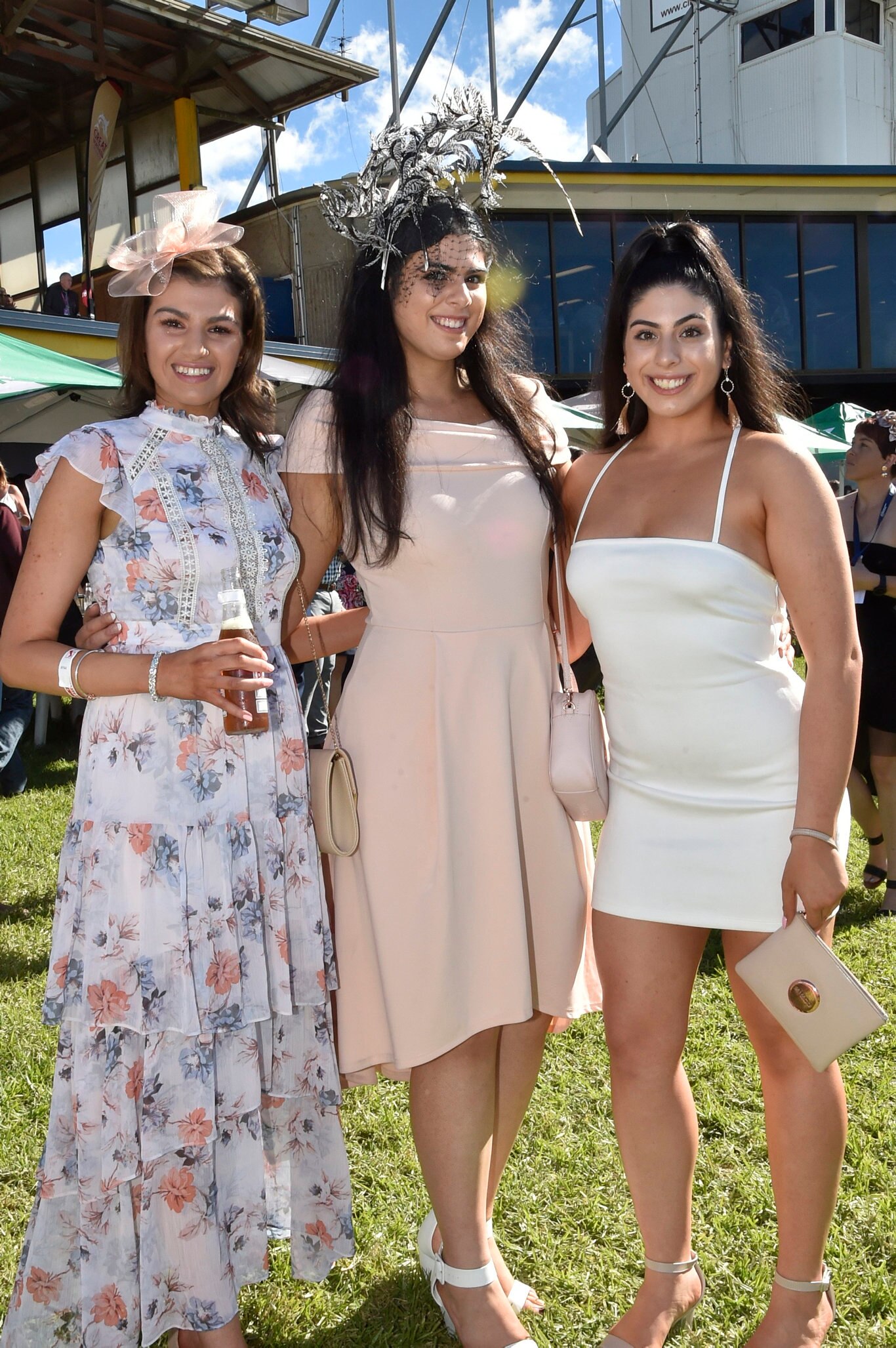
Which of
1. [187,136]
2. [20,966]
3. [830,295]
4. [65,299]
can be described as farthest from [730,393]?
[830,295]

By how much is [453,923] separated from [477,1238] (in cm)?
67

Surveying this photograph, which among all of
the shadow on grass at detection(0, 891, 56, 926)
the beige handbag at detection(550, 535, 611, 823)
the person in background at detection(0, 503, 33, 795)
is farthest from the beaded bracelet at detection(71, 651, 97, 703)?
the person in background at detection(0, 503, 33, 795)

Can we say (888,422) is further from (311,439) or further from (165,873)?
(165,873)

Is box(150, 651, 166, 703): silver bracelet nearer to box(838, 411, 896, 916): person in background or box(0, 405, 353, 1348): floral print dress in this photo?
box(0, 405, 353, 1348): floral print dress

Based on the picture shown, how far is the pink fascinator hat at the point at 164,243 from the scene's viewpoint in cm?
216

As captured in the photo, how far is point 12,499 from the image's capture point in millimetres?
7016

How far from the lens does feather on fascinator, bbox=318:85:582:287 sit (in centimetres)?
238

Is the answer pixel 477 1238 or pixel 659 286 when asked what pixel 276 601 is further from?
pixel 477 1238

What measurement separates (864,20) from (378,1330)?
1218 inches

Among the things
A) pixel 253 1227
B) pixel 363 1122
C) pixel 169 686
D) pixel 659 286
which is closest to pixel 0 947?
pixel 363 1122

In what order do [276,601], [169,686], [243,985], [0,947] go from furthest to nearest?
[0,947] < [276,601] < [243,985] < [169,686]

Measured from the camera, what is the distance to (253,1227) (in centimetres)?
219

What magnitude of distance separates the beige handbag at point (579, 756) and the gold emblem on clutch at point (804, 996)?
20.1 inches

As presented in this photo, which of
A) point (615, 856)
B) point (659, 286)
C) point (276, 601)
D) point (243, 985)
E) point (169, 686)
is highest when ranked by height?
point (659, 286)
